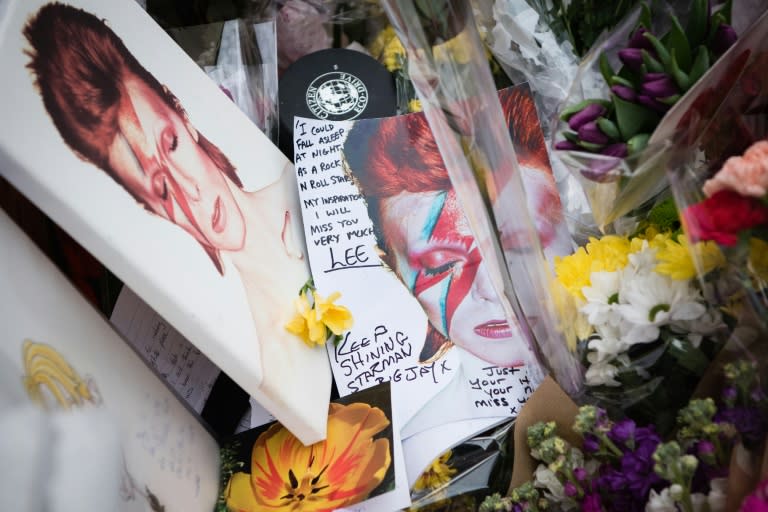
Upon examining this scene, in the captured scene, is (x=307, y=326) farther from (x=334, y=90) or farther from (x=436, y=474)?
(x=334, y=90)

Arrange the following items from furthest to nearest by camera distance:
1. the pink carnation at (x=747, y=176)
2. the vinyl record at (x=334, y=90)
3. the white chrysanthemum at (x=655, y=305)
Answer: the vinyl record at (x=334, y=90)
the white chrysanthemum at (x=655, y=305)
the pink carnation at (x=747, y=176)

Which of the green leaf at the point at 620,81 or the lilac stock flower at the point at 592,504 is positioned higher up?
the green leaf at the point at 620,81

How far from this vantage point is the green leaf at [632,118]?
2.14ft

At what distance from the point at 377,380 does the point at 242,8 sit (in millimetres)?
710

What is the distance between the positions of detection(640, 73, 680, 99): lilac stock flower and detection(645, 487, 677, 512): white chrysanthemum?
0.35 meters

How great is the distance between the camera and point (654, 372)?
645 millimetres

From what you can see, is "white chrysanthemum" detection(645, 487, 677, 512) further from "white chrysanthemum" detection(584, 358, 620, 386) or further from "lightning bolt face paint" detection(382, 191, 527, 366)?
"lightning bolt face paint" detection(382, 191, 527, 366)

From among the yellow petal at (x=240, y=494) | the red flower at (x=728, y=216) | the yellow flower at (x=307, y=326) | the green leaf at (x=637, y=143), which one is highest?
the green leaf at (x=637, y=143)

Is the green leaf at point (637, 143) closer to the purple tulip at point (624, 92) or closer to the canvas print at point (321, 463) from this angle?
the purple tulip at point (624, 92)

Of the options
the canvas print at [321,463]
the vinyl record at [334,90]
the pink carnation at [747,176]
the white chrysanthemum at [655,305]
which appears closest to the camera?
the pink carnation at [747,176]

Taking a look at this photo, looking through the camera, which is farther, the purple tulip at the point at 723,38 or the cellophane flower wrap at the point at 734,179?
the purple tulip at the point at 723,38

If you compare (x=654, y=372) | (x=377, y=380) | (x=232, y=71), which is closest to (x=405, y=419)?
(x=377, y=380)

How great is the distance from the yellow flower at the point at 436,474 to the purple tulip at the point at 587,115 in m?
0.38

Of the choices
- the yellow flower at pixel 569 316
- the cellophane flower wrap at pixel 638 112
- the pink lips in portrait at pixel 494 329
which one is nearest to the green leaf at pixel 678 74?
the cellophane flower wrap at pixel 638 112
